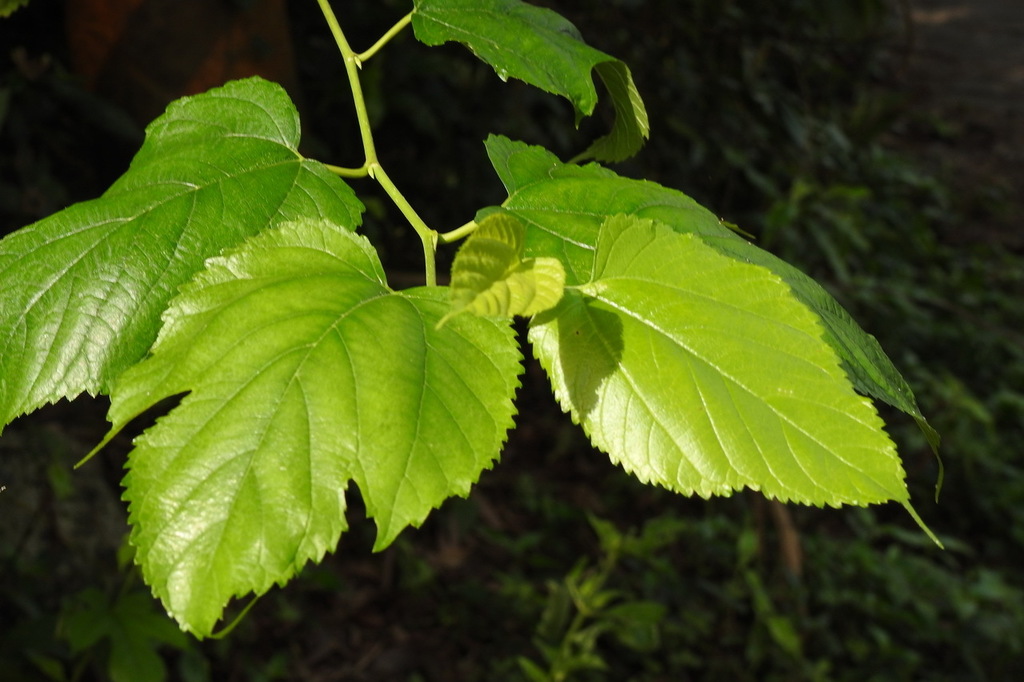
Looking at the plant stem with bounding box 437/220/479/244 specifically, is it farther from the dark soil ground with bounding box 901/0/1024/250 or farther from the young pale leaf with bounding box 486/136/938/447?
the dark soil ground with bounding box 901/0/1024/250

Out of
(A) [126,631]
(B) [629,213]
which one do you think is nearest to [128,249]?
(B) [629,213]

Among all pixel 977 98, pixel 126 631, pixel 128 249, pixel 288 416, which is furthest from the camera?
pixel 977 98

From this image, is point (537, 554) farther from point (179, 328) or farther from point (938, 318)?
point (938, 318)

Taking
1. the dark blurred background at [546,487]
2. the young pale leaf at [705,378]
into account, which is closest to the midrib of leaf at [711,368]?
the young pale leaf at [705,378]

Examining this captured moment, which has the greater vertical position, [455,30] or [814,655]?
[455,30]

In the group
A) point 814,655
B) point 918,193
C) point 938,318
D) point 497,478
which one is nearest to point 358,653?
point 497,478

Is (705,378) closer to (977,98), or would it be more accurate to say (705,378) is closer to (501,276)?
(501,276)
